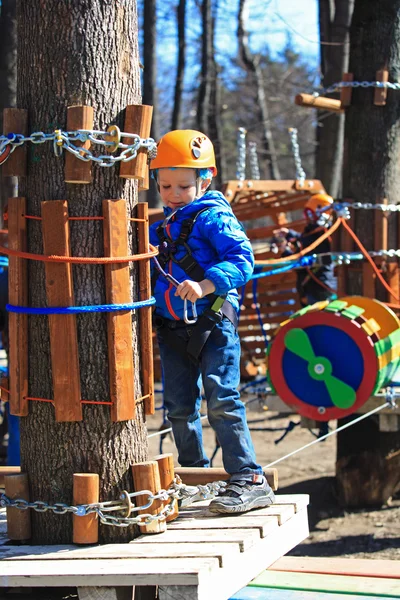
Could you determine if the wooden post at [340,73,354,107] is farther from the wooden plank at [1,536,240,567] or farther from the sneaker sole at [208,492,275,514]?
the wooden plank at [1,536,240,567]

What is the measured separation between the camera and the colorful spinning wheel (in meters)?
6.30

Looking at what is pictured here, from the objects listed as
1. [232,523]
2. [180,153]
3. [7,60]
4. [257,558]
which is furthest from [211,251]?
[7,60]

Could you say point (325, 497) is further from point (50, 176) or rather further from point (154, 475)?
point (50, 176)

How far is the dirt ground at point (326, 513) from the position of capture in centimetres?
726

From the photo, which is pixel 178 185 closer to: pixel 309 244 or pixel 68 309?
pixel 68 309

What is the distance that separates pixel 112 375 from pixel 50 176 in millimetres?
810

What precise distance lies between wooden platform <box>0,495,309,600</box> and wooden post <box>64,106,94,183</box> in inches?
55.5

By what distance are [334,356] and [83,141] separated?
3264 millimetres

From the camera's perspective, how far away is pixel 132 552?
11.6 ft

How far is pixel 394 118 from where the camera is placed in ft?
26.1

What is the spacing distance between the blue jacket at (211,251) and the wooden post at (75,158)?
0.70 m

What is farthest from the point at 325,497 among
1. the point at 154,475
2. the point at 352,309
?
the point at 154,475

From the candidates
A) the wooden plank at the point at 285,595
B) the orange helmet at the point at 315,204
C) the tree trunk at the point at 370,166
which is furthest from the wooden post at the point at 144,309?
the orange helmet at the point at 315,204

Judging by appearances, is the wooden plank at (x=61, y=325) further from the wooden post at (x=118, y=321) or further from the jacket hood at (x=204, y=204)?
the jacket hood at (x=204, y=204)
